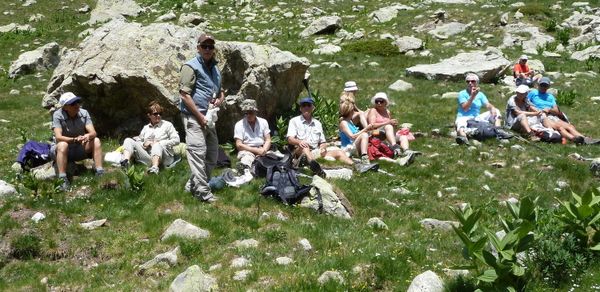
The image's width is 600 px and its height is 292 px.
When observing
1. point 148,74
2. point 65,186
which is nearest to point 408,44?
point 148,74

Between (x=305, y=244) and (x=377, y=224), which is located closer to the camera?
(x=305, y=244)

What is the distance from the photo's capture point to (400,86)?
2119 cm

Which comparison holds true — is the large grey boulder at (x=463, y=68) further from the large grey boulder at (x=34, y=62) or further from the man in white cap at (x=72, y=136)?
the large grey boulder at (x=34, y=62)

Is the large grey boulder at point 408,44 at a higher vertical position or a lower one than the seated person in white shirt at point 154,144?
lower

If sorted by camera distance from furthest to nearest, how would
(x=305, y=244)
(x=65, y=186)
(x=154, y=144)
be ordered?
(x=154, y=144)
(x=65, y=186)
(x=305, y=244)

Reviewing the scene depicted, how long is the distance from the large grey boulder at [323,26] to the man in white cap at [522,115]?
1604cm

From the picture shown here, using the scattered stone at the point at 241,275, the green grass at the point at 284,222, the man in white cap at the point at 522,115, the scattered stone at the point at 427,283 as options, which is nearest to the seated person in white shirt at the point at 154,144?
the green grass at the point at 284,222

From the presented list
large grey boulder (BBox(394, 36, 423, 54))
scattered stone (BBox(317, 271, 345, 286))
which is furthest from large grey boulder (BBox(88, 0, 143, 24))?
scattered stone (BBox(317, 271, 345, 286))

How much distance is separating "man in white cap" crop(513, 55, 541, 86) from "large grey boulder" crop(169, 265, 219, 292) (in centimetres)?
1718

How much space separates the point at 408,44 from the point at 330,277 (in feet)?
71.6

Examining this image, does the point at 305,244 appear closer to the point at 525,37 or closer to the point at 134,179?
the point at 134,179

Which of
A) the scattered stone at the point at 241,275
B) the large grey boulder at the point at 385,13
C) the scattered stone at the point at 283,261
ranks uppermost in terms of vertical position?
the scattered stone at the point at 241,275

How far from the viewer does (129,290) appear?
723cm

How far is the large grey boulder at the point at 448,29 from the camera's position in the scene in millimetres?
29430
